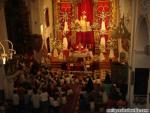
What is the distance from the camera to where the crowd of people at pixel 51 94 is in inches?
511

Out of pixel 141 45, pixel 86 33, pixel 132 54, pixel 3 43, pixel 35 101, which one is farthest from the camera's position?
pixel 86 33

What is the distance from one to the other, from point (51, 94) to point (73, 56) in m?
6.13

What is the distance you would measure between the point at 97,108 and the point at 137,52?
2.78 metres

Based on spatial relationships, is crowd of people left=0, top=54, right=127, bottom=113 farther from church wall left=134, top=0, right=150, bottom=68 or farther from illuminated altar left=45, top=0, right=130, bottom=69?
illuminated altar left=45, top=0, right=130, bottom=69

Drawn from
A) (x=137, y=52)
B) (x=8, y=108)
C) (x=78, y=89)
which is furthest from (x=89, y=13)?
(x=8, y=108)

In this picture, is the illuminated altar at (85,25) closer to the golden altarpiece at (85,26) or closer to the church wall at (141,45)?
the golden altarpiece at (85,26)

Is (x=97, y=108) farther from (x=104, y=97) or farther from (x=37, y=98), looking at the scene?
(x=37, y=98)

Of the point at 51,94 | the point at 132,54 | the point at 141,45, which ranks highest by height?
the point at 141,45

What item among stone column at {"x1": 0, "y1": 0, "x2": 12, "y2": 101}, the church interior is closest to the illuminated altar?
the church interior

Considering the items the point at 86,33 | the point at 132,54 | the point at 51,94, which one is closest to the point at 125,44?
the point at 132,54

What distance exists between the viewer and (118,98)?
44.9 ft

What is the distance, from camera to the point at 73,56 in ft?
63.5

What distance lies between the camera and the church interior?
12938 millimetres

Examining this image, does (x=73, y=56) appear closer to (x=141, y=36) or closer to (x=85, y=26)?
(x=85, y=26)
